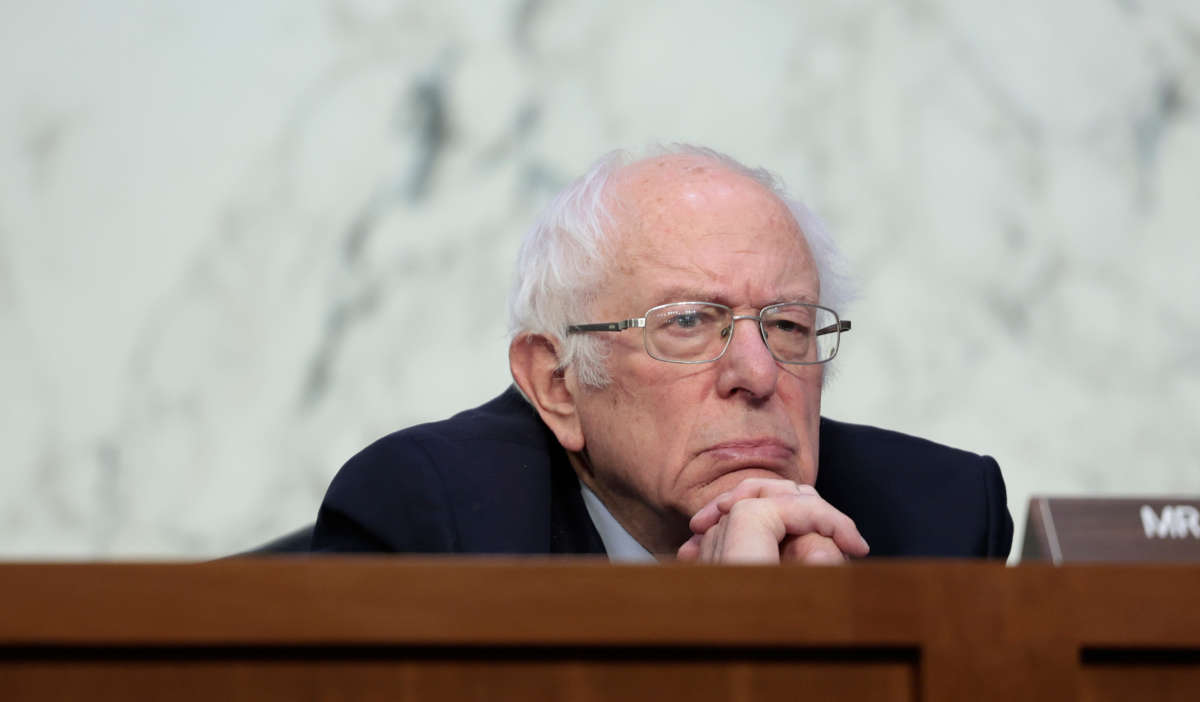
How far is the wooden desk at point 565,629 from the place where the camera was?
2.45 ft

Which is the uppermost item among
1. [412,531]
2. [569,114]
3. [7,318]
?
[569,114]

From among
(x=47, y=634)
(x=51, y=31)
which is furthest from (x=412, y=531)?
(x=51, y=31)

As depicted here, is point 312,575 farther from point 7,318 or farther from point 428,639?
point 7,318

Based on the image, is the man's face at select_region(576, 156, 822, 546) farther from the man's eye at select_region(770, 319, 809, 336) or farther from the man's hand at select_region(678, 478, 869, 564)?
the man's hand at select_region(678, 478, 869, 564)

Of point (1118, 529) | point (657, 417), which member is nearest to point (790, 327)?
point (657, 417)

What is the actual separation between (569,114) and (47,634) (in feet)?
7.64

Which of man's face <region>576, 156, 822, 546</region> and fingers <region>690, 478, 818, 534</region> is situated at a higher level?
man's face <region>576, 156, 822, 546</region>

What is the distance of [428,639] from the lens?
29.3 inches

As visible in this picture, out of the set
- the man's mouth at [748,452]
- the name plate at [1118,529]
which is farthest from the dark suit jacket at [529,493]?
Answer: the name plate at [1118,529]

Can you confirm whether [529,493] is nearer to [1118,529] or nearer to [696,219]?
[696,219]

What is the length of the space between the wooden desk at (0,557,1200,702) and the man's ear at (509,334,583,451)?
1.06 meters

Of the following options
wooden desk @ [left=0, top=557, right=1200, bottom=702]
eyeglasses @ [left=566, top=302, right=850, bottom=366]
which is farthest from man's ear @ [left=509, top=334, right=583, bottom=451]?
wooden desk @ [left=0, top=557, right=1200, bottom=702]

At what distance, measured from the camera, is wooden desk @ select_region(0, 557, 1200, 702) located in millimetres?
746

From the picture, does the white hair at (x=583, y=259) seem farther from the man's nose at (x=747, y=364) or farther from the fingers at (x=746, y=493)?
the fingers at (x=746, y=493)
